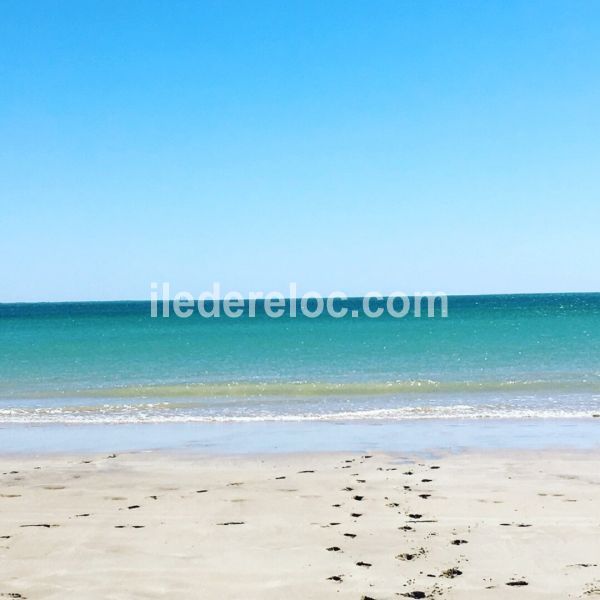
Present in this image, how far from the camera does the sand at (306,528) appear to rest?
5.72 meters

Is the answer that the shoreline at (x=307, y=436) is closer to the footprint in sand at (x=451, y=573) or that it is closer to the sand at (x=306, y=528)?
the sand at (x=306, y=528)

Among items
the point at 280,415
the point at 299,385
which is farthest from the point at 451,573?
the point at 299,385

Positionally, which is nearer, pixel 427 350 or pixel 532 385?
pixel 532 385

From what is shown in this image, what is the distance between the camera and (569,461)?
1040cm

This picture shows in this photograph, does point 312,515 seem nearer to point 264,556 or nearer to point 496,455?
point 264,556

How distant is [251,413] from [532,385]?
8713 mm

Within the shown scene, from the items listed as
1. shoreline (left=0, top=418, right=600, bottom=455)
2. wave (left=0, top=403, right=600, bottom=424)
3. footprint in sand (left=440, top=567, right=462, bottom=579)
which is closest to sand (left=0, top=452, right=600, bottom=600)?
footprint in sand (left=440, top=567, right=462, bottom=579)

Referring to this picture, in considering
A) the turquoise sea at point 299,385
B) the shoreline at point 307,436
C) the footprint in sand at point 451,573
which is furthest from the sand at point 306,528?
the turquoise sea at point 299,385

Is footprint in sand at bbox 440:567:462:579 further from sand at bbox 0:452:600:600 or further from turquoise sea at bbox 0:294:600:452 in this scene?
turquoise sea at bbox 0:294:600:452

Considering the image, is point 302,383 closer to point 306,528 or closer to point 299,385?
point 299,385

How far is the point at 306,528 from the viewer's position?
7242 millimetres

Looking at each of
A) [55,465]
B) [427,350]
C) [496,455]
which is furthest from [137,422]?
[427,350]

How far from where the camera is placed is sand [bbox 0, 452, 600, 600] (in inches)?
225

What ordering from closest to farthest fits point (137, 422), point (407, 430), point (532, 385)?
point (407, 430) < point (137, 422) < point (532, 385)
